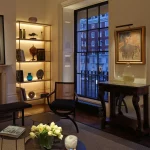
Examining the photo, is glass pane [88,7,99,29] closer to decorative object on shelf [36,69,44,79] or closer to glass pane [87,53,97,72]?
glass pane [87,53,97,72]

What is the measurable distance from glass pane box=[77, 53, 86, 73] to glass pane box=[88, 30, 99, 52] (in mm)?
325

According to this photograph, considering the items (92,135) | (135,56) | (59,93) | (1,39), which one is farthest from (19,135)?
(1,39)

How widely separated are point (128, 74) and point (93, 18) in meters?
2.06

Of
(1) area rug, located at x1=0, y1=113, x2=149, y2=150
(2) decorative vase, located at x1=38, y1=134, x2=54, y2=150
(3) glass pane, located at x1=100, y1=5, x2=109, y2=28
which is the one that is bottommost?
(1) area rug, located at x1=0, y1=113, x2=149, y2=150

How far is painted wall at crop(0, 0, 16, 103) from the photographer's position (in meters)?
5.19

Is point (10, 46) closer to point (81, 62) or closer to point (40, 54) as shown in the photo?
point (40, 54)

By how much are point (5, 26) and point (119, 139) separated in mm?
3614

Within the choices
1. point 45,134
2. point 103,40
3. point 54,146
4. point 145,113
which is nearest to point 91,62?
point 103,40

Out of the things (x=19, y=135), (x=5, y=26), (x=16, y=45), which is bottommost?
(x=19, y=135)

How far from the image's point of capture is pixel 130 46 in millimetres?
4297

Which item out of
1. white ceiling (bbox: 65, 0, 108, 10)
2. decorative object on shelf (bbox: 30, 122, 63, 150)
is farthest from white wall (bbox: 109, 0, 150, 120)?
decorative object on shelf (bbox: 30, 122, 63, 150)

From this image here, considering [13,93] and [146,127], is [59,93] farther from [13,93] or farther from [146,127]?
[146,127]

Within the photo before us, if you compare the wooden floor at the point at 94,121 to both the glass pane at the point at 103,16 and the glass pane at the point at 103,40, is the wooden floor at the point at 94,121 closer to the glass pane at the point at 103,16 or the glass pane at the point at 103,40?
the glass pane at the point at 103,40

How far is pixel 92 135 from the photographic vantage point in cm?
393
